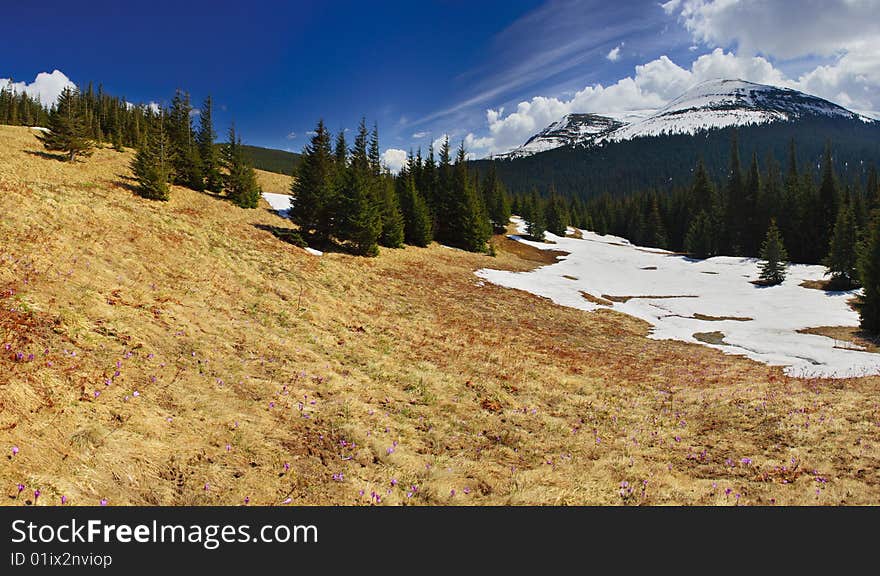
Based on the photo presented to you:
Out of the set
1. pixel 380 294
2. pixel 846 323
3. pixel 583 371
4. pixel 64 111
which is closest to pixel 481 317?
pixel 380 294

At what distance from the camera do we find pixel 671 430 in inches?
353

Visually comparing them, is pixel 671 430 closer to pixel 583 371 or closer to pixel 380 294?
pixel 583 371

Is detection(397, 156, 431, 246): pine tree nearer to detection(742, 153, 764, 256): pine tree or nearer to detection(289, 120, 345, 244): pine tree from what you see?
detection(289, 120, 345, 244): pine tree

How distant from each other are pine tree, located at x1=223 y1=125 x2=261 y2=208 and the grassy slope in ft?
59.2

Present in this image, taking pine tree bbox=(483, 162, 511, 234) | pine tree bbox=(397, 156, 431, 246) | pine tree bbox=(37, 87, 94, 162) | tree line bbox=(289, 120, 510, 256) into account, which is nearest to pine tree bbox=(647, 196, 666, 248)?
pine tree bbox=(483, 162, 511, 234)

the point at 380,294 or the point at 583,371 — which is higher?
the point at 380,294

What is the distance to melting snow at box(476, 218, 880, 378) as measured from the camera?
16.5m

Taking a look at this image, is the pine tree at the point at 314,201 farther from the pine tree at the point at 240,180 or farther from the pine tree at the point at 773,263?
the pine tree at the point at 773,263

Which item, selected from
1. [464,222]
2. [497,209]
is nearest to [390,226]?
[464,222]

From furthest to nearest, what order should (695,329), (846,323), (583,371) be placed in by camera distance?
(846,323) → (695,329) → (583,371)

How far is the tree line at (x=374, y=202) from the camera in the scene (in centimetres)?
2861

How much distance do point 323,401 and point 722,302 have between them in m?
32.9

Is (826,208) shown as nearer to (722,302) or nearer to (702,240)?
(702,240)
